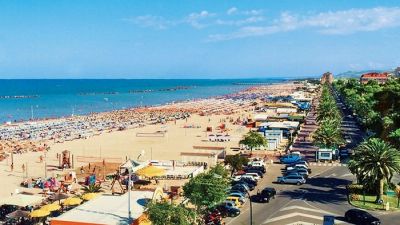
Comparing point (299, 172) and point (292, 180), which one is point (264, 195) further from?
point (299, 172)

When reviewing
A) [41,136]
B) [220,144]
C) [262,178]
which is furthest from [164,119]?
[262,178]

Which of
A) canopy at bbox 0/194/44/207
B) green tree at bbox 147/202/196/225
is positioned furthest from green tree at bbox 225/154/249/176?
green tree at bbox 147/202/196/225

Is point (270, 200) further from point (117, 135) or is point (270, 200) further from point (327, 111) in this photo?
point (117, 135)

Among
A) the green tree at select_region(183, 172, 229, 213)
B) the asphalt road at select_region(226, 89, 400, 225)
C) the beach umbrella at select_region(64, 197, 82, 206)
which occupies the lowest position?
the asphalt road at select_region(226, 89, 400, 225)

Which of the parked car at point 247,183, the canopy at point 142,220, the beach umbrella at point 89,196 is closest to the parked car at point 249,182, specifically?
the parked car at point 247,183

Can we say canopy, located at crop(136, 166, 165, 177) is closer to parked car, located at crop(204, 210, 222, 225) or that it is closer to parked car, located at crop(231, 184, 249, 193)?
parked car, located at crop(231, 184, 249, 193)

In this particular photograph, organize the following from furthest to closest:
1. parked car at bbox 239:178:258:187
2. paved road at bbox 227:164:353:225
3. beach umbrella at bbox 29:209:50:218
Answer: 1. parked car at bbox 239:178:258:187
2. paved road at bbox 227:164:353:225
3. beach umbrella at bbox 29:209:50:218

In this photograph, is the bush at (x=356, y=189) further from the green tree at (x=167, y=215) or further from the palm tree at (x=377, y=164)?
the green tree at (x=167, y=215)
